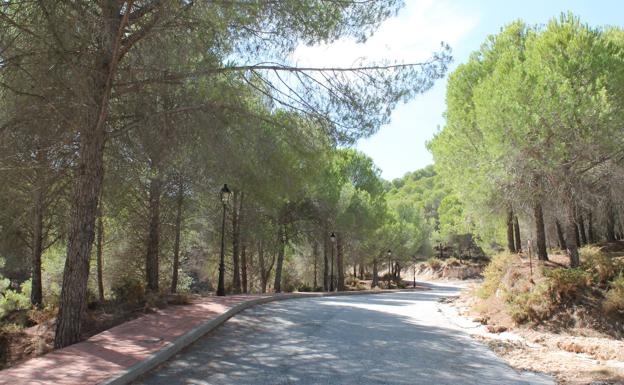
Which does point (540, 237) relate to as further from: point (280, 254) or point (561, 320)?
point (280, 254)

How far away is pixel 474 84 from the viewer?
20234 mm

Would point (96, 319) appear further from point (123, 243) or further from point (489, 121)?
point (123, 243)

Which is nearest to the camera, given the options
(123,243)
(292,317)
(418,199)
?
(292,317)

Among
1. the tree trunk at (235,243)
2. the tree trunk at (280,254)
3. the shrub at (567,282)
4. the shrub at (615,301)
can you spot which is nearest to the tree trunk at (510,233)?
the shrub at (567,282)

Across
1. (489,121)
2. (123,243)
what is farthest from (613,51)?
(123,243)

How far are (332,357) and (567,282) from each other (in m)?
6.89

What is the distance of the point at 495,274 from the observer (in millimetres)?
15539

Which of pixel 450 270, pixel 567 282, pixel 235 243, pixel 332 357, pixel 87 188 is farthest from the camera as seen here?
pixel 450 270

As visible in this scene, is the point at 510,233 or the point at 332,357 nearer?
the point at 332,357

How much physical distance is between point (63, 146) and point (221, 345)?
606 centimetres

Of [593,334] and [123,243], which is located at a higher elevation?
[123,243]

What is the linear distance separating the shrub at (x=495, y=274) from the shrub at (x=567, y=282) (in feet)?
9.40

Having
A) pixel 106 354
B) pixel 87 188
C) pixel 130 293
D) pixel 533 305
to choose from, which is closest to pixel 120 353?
pixel 106 354

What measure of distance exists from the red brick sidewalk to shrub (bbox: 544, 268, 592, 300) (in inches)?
298
